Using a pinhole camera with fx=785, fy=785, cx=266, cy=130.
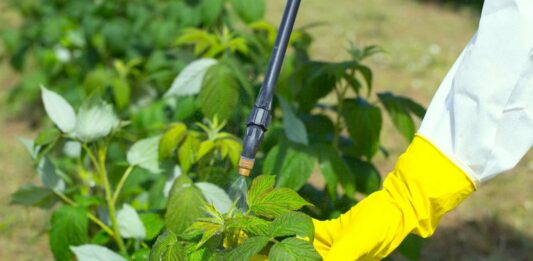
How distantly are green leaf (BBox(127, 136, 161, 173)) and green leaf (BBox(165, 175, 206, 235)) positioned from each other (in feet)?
0.67

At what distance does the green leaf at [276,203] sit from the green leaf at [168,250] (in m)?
0.13

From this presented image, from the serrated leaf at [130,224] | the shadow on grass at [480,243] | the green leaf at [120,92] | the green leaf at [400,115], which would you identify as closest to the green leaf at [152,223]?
the serrated leaf at [130,224]

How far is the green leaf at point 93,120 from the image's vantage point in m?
Answer: 1.65

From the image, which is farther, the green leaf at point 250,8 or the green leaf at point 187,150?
the green leaf at point 250,8

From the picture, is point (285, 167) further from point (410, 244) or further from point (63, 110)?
point (63, 110)

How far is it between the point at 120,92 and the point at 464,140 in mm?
1449

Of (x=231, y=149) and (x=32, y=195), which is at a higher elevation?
(x=231, y=149)

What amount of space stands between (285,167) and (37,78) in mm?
2128

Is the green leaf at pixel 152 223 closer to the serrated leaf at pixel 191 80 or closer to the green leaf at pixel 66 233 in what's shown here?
the green leaf at pixel 66 233

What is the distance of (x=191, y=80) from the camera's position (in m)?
1.83

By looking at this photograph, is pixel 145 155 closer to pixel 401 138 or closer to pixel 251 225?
pixel 251 225

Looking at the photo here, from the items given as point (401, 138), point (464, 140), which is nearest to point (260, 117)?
point (464, 140)

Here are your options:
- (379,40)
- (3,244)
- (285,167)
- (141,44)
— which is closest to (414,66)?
(379,40)

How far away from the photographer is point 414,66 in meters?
4.65
